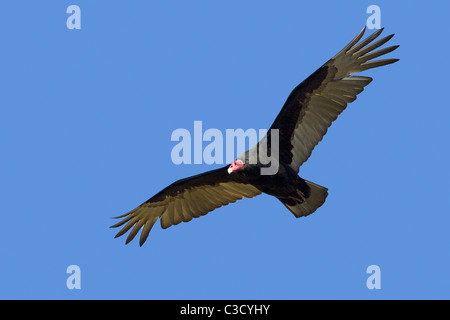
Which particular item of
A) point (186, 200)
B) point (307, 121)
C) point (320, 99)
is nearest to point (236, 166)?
point (307, 121)

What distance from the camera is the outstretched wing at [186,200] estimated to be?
10719 millimetres

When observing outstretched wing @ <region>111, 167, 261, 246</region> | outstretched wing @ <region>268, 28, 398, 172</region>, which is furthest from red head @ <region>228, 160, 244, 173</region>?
outstretched wing @ <region>111, 167, 261, 246</region>

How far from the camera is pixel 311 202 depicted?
1016 cm

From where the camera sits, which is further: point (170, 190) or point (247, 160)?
point (170, 190)

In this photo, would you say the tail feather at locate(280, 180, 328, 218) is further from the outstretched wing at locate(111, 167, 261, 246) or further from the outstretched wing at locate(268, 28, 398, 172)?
the outstretched wing at locate(111, 167, 261, 246)

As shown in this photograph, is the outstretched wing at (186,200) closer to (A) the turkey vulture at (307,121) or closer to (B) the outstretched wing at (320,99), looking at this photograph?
(A) the turkey vulture at (307,121)

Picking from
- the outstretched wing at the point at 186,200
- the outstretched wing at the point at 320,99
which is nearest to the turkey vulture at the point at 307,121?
the outstretched wing at the point at 320,99

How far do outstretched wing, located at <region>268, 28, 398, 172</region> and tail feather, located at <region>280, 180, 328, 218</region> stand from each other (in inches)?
14.8

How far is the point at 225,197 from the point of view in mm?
10820

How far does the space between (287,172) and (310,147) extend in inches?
18.4

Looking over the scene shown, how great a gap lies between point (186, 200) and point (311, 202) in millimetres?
1844

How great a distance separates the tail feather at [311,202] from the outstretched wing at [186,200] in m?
0.72

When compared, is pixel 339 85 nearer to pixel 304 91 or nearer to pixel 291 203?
pixel 304 91
